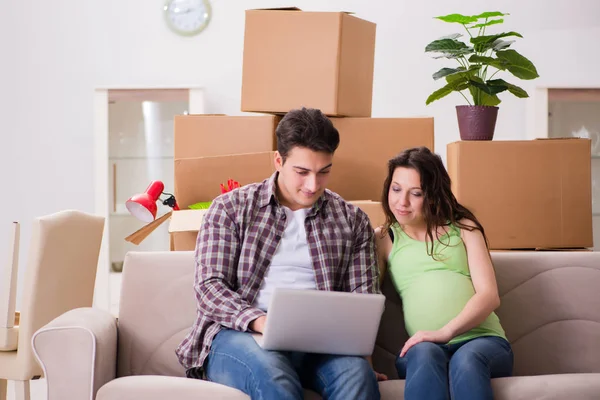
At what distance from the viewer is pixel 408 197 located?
7.14ft

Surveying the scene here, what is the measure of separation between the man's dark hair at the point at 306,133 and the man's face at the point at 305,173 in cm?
2

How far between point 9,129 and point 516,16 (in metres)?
3.07

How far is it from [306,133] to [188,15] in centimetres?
299

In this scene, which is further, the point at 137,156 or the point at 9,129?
the point at 9,129

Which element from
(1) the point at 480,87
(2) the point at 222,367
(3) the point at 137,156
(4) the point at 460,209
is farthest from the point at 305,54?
(3) the point at 137,156

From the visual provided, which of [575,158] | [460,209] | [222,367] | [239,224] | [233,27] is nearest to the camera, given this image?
[222,367]

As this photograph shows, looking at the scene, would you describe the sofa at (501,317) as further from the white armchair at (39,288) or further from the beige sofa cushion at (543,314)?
the white armchair at (39,288)

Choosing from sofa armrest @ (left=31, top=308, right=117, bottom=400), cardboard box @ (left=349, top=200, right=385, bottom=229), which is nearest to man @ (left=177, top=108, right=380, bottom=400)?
sofa armrest @ (left=31, top=308, right=117, bottom=400)

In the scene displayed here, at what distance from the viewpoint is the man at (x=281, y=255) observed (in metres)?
1.90

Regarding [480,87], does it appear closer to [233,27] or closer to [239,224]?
[239,224]

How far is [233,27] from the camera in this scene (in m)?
4.77

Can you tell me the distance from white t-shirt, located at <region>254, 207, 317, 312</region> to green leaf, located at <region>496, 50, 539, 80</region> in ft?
3.53

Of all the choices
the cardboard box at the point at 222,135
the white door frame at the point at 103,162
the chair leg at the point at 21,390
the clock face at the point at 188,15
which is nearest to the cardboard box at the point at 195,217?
the cardboard box at the point at 222,135

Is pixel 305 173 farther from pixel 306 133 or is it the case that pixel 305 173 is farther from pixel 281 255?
pixel 281 255
